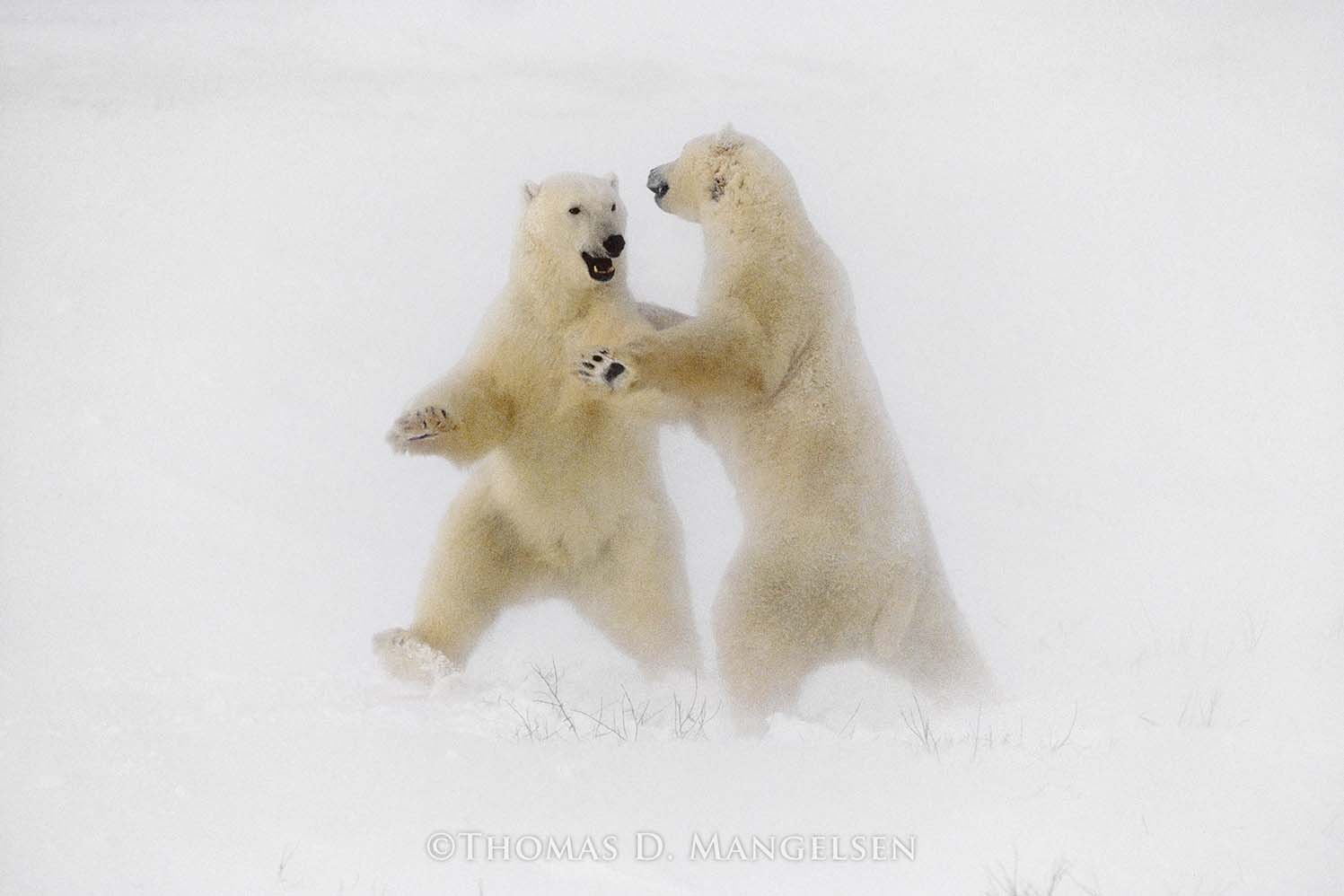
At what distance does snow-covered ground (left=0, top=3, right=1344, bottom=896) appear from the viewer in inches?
147

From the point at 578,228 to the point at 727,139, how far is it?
0.68 metres

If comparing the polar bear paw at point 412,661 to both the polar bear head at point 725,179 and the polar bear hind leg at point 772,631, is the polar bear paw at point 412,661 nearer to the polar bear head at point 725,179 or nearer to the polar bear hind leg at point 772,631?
the polar bear hind leg at point 772,631

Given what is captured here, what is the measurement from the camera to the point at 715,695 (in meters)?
4.94

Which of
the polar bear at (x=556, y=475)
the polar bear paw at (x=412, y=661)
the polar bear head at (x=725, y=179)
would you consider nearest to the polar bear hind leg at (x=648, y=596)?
the polar bear at (x=556, y=475)

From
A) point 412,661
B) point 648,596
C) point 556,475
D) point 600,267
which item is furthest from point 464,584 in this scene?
point 600,267

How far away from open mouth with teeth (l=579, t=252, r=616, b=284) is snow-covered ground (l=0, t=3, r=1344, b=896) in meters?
0.76

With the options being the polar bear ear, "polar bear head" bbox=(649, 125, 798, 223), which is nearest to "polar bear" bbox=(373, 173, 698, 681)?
"polar bear head" bbox=(649, 125, 798, 223)

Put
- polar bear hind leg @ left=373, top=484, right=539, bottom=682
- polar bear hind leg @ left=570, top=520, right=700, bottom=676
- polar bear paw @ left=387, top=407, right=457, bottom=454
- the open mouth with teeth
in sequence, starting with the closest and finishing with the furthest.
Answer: polar bear paw @ left=387, top=407, right=457, bottom=454 → the open mouth with teeth → polar bear hind leg @ left=373, top=484, right=539, bottom=682 → polar bear hind leg @ left=570, top=520, right=700, bottom=676

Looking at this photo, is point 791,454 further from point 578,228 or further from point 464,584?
point 464,584

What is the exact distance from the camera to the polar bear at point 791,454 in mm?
4555

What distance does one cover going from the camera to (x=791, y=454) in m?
4.79

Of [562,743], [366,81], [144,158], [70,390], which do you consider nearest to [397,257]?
[366,81]

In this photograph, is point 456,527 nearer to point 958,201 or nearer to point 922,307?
point 922,307

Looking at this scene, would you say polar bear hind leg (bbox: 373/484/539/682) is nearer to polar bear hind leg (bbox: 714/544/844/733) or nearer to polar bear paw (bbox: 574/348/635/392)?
polar bear hind leg (bbox: 714/544/844/733)
